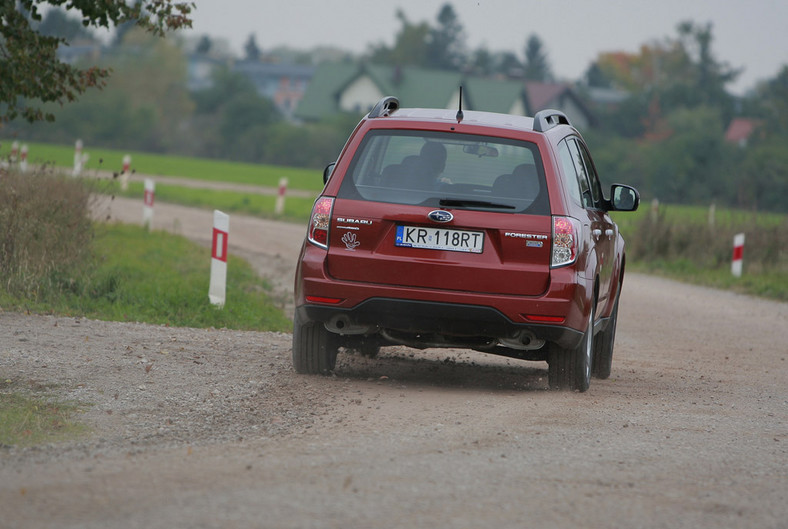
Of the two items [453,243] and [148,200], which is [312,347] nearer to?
[453,243]

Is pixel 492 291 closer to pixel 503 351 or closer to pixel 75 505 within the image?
pixel 503 351

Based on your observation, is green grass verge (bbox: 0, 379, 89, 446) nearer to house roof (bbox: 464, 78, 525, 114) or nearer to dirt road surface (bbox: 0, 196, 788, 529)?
dirt road surface (bbox: 0, 196, 788, 529)

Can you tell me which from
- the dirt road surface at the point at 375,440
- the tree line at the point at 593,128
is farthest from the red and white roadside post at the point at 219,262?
the tree line at the point at 593,128

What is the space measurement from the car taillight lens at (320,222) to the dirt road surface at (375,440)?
0.97 meters

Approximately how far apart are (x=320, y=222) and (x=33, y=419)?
2206 millimetres

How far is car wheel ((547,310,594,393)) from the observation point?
25.8ft

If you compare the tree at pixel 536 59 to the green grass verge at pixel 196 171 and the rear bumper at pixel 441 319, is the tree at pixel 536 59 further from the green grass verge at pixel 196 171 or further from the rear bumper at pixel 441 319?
the rear bumper at pixel 441 319

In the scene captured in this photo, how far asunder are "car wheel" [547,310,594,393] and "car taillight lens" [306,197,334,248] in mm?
1751

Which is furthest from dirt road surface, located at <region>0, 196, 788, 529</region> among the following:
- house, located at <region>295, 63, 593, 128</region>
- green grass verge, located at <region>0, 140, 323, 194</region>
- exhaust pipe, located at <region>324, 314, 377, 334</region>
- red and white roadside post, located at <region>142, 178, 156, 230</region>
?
house, located at <region>295, 63, 593, 128</region>

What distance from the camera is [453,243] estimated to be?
731cm

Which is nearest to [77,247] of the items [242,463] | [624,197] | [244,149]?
[624,197]

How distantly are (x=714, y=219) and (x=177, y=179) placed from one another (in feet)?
104

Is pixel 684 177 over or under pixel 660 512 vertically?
over

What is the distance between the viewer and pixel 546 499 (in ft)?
15.9
